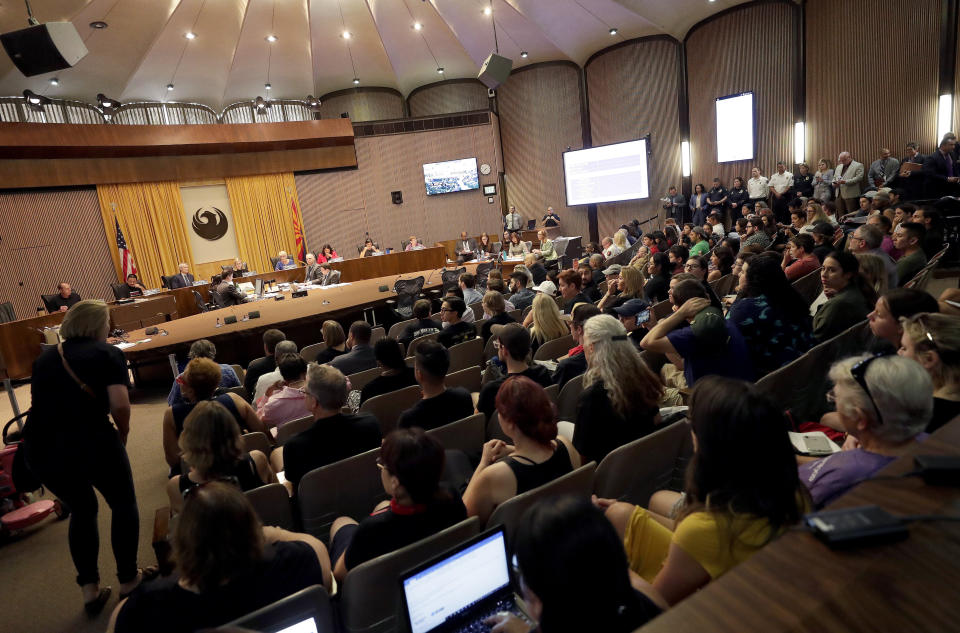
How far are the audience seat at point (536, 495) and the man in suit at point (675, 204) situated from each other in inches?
479

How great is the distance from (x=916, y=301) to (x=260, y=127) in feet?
45.0

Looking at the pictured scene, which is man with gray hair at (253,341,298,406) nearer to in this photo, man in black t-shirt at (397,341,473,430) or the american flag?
man in black t-shirt at (397,341,473,430)

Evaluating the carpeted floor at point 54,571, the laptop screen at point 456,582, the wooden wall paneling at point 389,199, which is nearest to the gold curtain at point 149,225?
the wooden wall paneling at point 389,199

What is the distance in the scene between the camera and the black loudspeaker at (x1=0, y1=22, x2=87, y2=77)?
6.41m

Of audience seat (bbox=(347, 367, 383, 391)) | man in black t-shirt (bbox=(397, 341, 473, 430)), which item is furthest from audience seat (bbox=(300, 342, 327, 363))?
man in black t-shirt (bbox=(397, 341, 473, 430))

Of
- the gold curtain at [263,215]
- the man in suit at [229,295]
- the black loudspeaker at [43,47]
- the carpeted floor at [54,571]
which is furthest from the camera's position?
the gold curtain at [263,215]

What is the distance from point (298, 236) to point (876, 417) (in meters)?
14.8

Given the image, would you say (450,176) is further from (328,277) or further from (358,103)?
(328,277)

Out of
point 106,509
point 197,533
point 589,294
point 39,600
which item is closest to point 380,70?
point 589,294

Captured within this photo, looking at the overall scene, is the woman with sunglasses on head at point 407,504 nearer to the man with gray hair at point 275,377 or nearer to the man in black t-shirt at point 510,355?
the man in black t-shirt at point 510,355

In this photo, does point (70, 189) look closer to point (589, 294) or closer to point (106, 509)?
point (106, 509)

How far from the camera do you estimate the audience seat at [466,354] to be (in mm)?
4539

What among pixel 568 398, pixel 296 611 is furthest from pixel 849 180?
pixel 296 611

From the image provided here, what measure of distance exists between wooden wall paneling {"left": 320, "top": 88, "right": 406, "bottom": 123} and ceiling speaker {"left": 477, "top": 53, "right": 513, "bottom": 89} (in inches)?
293
